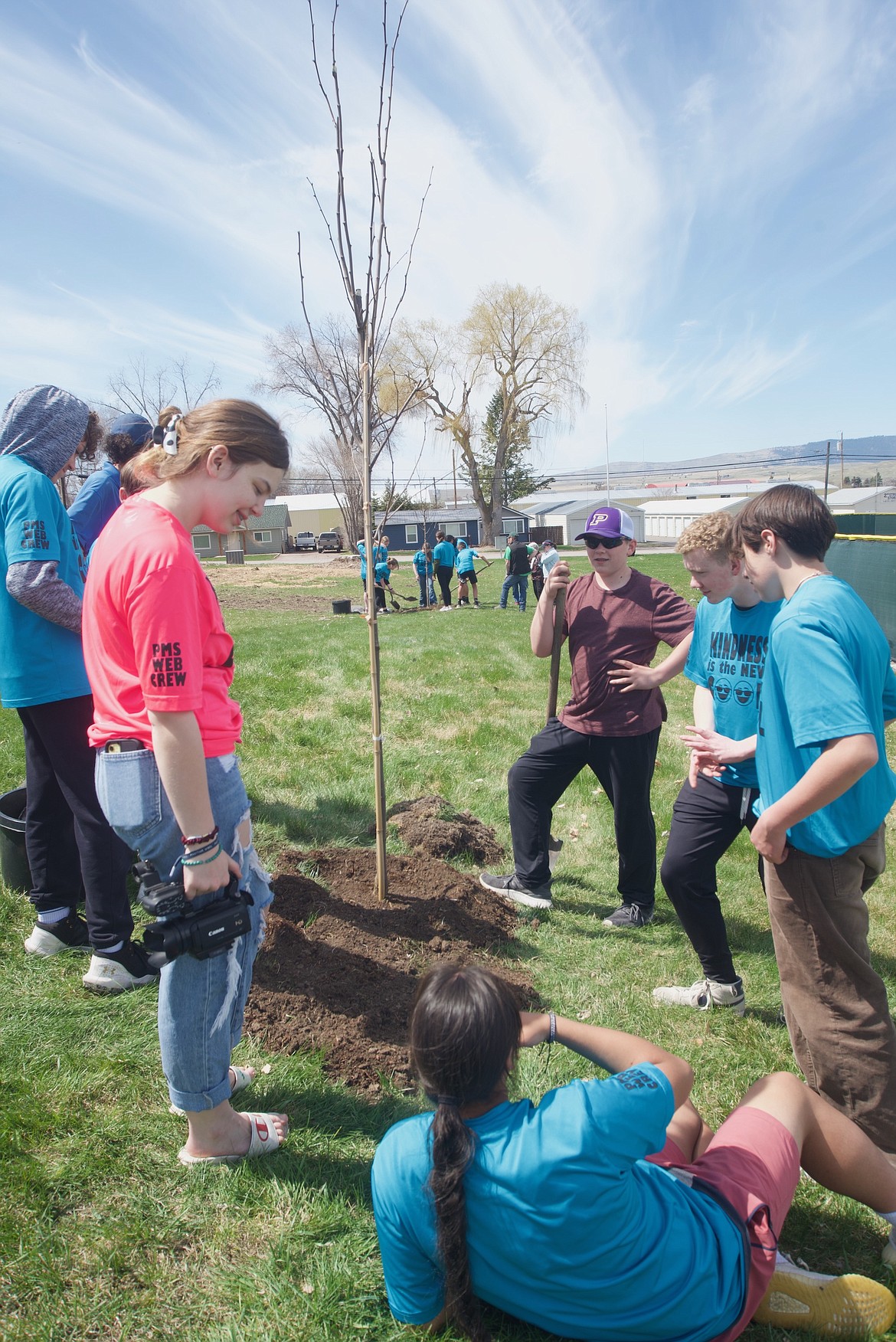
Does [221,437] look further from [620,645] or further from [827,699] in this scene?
[620,645]

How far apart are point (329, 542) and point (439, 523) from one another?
10192mm

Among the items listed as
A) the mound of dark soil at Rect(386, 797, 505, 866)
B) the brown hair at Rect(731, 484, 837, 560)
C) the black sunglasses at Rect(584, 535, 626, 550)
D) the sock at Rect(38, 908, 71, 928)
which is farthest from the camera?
the mound of dark soil at Rect(386, 797, 505, 866)

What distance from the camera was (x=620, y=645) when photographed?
13.2ft

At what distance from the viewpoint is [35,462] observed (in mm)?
3266

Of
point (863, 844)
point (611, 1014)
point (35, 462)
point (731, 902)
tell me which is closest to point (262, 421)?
point (35, 462)

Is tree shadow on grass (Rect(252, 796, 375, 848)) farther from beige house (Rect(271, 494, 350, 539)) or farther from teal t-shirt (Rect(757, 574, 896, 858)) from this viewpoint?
beige house (Rect(271, 494, 350, 539))

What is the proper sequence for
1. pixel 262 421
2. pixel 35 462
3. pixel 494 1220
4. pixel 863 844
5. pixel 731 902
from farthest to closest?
pixel 731 902
pixel 35 462
pixel 863 844
pixel 262 421
pixel 494 1220

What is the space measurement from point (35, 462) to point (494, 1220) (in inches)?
124

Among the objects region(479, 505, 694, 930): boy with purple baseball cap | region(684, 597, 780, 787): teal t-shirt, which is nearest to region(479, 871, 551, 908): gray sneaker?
region(479, 505, 694, 930): boy with purple baseball cap

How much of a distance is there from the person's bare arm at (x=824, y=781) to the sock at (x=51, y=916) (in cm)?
297

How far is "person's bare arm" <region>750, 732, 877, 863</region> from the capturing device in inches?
80.5

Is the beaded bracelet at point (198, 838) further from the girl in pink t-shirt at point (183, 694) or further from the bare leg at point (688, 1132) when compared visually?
the bare leg at point (688, 1132)

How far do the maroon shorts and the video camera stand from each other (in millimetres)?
1238

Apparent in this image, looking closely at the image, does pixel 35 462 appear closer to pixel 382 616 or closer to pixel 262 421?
pixel 262 421
